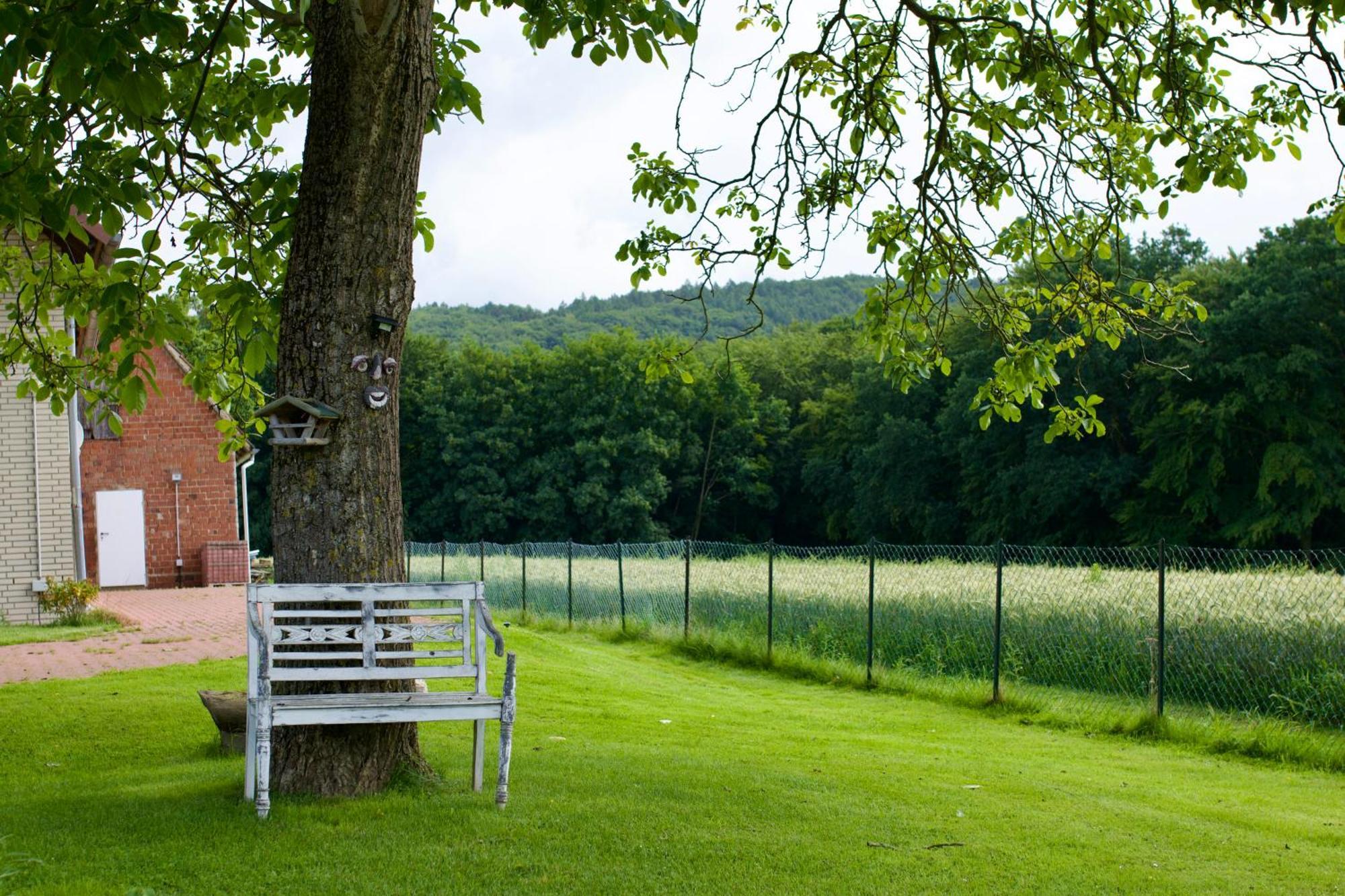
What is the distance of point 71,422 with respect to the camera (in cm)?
1736

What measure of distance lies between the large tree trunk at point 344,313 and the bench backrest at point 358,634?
19 cm

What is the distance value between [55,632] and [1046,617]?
12.4 meters

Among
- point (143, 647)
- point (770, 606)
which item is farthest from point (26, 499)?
point (770, 606)

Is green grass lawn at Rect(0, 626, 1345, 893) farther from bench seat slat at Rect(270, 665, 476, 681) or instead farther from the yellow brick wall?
the yellow brick wall

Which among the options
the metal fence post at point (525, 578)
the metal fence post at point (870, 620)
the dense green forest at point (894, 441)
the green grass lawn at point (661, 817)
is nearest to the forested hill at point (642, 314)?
the dense green forest at point (894, 441)

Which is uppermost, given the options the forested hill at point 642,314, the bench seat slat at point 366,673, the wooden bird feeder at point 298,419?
the forested hill at point 642,314

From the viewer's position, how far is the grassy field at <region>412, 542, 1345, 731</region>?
37.0 ft

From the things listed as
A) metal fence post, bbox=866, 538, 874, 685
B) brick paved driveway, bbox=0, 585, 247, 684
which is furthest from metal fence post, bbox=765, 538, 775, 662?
brick paved driveway, bbox=0, 585, 247, 684

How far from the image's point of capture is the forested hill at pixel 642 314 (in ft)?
313

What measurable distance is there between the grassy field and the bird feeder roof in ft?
28.8

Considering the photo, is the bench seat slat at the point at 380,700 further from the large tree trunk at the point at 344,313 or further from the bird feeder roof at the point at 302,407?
the bird feeder roof at the point at 302,407

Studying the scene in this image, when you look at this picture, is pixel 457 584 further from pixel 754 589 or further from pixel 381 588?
pixel 754 589

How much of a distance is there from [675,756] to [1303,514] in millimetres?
34881

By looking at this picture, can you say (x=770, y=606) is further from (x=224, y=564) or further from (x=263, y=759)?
(x=224, y=564)
